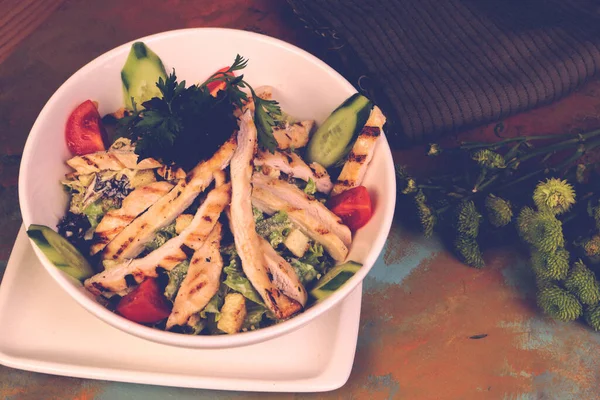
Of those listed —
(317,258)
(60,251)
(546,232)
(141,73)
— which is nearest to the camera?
(60,251)

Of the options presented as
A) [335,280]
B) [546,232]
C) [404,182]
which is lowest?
[546,232]

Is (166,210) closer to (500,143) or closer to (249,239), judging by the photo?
(249,239)

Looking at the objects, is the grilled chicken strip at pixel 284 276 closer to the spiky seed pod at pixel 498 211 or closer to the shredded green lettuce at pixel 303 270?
the shredded green lettuce at pixel 303 270

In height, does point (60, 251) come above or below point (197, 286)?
above

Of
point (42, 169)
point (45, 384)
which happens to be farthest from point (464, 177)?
point (45, 384)

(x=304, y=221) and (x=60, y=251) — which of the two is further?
(x=304, y=221)

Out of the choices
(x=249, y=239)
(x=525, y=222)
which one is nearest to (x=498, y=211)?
(x=525, y=222)

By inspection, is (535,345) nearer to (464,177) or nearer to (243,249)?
(464,177)
